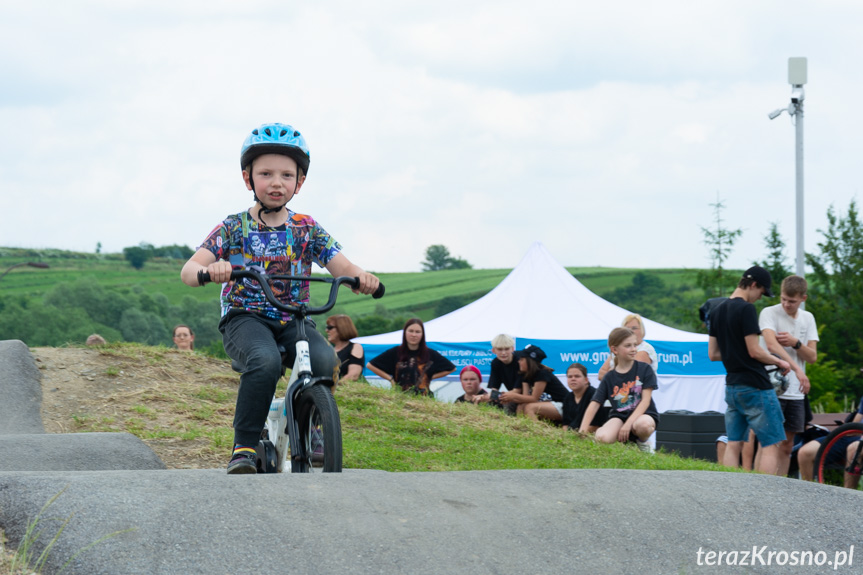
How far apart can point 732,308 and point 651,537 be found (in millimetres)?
4564

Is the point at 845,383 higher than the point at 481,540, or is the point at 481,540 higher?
the point at 481,540

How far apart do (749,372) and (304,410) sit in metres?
4.88

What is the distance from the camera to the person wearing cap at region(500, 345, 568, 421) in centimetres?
1085

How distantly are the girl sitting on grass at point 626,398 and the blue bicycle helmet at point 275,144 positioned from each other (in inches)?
199

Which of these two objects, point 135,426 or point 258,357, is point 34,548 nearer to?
point 258,357

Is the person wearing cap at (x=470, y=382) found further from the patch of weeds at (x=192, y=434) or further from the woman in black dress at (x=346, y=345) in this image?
the patch of weeds at (x=192, y=434)

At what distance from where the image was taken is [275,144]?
4707mm

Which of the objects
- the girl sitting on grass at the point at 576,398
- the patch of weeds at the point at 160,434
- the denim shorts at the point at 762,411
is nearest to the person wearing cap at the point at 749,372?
the denim shorts at the point at 762,411

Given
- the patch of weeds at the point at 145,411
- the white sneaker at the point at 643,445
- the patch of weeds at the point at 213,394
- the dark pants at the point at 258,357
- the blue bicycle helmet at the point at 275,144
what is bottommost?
the white sneaker at the point at 643,445

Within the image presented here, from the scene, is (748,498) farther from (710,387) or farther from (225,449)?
(710,387)

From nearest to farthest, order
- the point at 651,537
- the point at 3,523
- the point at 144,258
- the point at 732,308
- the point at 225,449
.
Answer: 1. the point at 3,523
2. the point at 651,537
3. the point at 225,449
4. the point at 732,308
5. the point at 144,258

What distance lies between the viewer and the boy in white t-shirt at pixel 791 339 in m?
8.34

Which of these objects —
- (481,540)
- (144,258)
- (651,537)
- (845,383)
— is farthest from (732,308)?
(144,258)

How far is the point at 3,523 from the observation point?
3.65 metres
